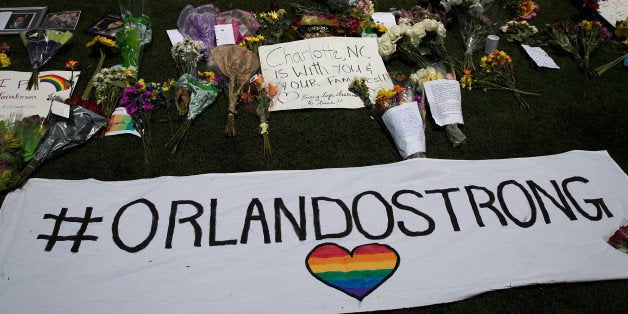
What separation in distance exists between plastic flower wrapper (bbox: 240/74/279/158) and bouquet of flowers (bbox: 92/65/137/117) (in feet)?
3.78

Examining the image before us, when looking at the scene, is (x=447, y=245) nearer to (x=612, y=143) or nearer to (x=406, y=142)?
(x=406, y=142)

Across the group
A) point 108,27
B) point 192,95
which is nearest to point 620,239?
point 192,95

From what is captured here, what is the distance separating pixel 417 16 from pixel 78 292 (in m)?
4.38

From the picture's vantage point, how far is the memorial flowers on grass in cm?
494

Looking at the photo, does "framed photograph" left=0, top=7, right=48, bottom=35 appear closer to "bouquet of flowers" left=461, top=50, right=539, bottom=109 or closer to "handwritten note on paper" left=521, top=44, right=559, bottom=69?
"bouquet of flowers" left=461, top=50, right=539, bottom=109

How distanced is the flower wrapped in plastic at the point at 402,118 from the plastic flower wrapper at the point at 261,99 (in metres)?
0.96

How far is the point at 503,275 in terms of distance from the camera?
3316 millimetres

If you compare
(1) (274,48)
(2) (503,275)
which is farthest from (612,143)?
(1) (274,48)

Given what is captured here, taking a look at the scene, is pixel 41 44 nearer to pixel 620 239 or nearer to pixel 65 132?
pixel 65 132

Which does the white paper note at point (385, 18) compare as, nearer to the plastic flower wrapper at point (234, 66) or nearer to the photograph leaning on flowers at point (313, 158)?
the photograph leaning on flowers at point (313, 158)

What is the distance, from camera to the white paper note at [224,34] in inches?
197

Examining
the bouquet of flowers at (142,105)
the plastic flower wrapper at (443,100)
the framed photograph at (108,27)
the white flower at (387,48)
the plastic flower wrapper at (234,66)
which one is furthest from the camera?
the framed photograph at (108,27)

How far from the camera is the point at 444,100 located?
→ 4426mm

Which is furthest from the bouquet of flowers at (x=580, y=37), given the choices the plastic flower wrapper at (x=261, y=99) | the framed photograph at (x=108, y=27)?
the framed photograph at (x=108, y=27)
